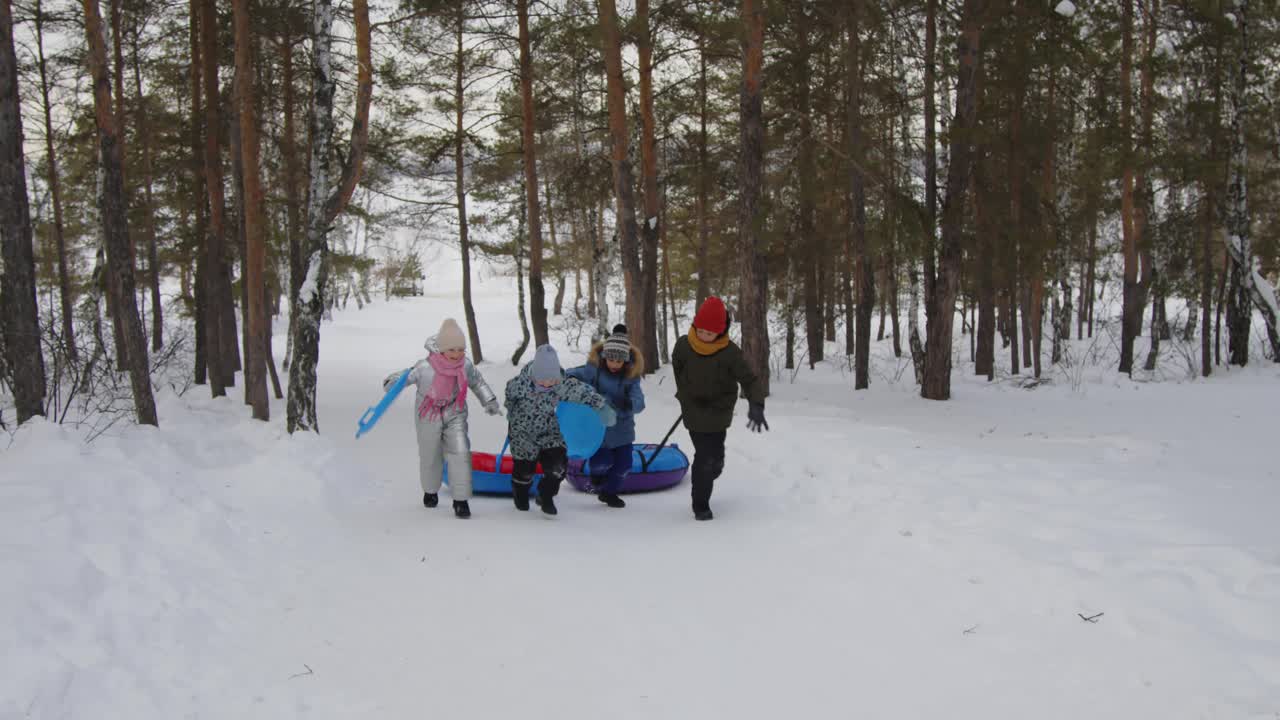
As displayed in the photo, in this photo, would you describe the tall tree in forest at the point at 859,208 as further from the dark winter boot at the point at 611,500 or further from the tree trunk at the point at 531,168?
the dark winter boot at the point at 611,500

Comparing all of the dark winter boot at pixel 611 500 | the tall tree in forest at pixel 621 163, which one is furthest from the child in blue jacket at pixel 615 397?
the tall tree in forest at pixel 621 163

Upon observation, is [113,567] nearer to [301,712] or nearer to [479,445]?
[301,712]

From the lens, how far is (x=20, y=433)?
582 centimetres

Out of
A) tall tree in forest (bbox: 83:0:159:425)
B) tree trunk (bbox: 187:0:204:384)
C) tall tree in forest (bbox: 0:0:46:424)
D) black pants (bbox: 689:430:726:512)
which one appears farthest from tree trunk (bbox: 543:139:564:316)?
black pants (bbox: 689:430:726:512)

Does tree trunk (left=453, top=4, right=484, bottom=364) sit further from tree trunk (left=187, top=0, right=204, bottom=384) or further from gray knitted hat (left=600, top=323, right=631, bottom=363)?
gray knitted hat (left=600, top=323, right=631, bottom=363)

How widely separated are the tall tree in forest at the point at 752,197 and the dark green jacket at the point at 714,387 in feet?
18.4

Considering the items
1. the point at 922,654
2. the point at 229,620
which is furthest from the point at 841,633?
the point at 229,620

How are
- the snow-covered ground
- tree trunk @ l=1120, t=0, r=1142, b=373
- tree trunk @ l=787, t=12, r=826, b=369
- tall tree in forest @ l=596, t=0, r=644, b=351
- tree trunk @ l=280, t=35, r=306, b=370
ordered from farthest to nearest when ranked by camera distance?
tree trunk @ l=1120, t=0, r=1142, b=373
tree trunk @ l=280, t=35, r=306, b=370
tall tree in forest @ l=596, t=0, r=644, b=351
tree trunk @ l=787, t=12, r=826, b=369
the snow-covered ground

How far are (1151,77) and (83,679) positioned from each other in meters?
19.0

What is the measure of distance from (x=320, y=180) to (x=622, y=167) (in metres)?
6.29

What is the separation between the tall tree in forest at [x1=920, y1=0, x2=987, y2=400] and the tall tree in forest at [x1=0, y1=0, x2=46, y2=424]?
39.1 ft

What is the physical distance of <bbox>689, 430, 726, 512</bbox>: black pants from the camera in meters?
6.91

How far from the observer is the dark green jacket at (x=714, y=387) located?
6.97 meters

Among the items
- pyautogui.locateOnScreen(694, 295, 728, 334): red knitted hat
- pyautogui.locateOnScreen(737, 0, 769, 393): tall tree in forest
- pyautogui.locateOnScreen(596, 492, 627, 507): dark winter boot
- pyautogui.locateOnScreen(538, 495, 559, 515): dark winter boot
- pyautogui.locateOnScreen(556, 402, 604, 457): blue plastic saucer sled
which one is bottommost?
pyautogui.locateOnScreen(596, 492, 627, 507): dark winter boot
